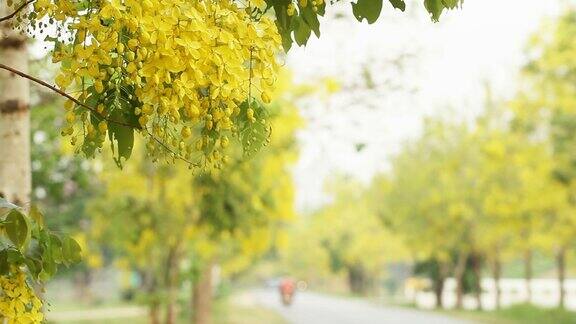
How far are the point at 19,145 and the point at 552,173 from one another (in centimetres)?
2037

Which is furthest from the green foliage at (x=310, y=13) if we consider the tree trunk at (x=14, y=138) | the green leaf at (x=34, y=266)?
the tree trunk at (x=14, y=138)

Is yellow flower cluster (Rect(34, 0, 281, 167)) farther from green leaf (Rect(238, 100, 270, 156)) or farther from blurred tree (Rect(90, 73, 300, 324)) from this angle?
blurred tree (Rect(90, 73, 300, 324))

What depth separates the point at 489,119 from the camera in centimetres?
3659

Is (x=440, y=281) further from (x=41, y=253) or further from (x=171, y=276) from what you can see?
(x=41, y=253)

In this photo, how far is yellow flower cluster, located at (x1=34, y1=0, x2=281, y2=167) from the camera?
118 inches

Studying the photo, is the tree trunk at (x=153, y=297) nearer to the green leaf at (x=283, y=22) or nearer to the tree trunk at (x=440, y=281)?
the green leaf at (x=283, y=22)

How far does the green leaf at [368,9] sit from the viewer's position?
10.9 feet

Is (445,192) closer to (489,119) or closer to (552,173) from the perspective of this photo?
(489,119)

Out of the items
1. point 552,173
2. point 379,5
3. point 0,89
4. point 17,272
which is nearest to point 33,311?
point 17,272

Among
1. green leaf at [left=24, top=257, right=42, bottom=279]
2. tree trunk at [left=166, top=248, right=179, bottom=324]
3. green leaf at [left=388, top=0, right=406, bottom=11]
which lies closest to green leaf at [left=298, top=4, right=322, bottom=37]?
green leaf at [left=388, top=0, right=406, bottom=11]

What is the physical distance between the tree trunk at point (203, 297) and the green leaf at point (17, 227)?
57.6ft

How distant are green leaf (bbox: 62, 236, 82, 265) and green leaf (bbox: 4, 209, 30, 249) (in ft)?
1.32

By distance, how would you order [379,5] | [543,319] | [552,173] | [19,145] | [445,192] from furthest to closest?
[445,192] < [543,319] < [552,173] < [19,145] < [379,5]

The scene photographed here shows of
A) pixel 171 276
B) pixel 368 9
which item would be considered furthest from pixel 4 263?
pixel 171 276
